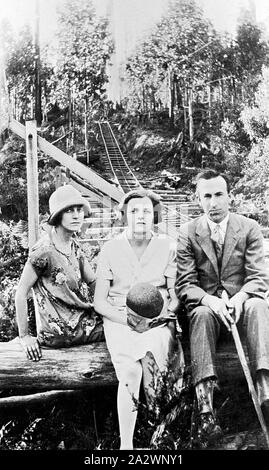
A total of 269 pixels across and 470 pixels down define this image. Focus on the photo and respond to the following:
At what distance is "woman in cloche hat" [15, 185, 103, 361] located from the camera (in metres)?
3.27

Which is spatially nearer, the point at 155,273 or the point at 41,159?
the point at 155,273

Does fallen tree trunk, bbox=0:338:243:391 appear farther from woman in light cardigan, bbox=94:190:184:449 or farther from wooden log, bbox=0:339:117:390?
woman in light cardigan, bbox=94:190:184:449

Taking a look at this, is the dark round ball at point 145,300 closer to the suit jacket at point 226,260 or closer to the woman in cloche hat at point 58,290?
the suit jacket at point 226,260

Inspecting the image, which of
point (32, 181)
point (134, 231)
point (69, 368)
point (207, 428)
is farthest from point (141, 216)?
point (207, 428)

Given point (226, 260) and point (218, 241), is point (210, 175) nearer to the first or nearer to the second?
point (218, 241)

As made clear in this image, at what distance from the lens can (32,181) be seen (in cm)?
358

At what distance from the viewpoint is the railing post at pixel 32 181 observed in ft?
11.6

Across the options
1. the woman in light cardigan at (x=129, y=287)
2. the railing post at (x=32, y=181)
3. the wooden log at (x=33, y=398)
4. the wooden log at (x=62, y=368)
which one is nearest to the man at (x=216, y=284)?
the woman in light cardigan at (x=129, y=287)

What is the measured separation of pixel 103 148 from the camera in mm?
3637

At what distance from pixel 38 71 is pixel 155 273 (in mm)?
1468

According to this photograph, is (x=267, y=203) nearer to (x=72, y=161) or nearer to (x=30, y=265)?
(x=72, y=161)

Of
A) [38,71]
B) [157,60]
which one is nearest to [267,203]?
[157,60]
